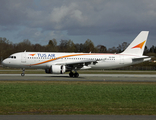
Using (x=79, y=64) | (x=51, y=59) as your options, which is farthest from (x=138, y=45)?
(x=51, y=59)

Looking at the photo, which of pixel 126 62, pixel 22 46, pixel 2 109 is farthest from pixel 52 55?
pixel 22 46

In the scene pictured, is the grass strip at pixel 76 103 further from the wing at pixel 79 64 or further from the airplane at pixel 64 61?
the airplane at pixel 64 61

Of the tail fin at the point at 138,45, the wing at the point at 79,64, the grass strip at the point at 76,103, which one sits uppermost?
the tail fin at the point at 138,45

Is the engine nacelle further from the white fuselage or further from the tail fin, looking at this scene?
the tail fin

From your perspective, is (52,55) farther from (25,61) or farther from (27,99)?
(27,99)

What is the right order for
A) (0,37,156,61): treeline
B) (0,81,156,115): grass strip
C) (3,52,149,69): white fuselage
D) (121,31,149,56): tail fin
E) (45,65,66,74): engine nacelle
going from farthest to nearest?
(0,37,156,61): treeline < (121,31,149,56): tail fin < (3,52,149,69): white fuselage < (45,65,66,74): engine nacelle < (0,81,156,115): grass strip

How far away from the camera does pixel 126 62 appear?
4009 cm

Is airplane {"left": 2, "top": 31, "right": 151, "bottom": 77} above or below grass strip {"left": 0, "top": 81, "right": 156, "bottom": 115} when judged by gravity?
above

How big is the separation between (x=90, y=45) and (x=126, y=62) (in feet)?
305

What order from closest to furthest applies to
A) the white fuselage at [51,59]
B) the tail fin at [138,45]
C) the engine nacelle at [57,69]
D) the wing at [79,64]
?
1. the engine nacelle at [57,69]
2. the wing at [79,64]
3. the white fuselage at [51,59]
4. the tail fin at [138,45]

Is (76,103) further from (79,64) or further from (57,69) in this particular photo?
(79,64)

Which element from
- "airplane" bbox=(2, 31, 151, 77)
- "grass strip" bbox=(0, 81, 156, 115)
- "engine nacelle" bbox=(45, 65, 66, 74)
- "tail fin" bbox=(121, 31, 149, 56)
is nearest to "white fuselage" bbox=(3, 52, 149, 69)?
"airplane" bbox=(2, 31, 151, 77)

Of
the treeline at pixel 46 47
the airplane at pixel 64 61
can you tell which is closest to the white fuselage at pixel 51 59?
the airplane at pixel 64 61

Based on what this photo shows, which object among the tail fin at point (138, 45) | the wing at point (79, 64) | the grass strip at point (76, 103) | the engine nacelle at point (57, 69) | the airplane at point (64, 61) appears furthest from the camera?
the tail fin at point (138, 45)
